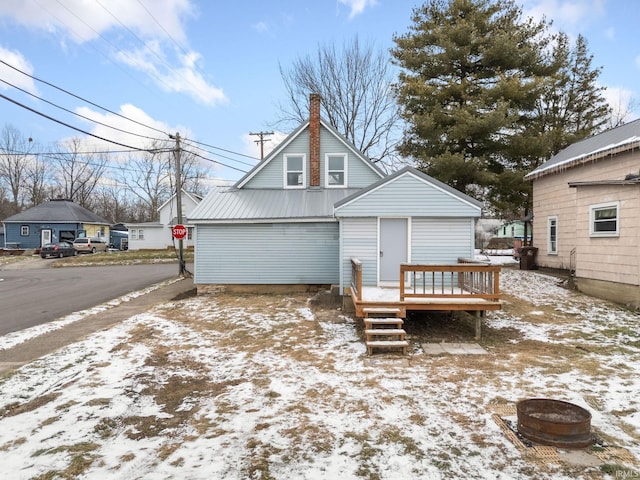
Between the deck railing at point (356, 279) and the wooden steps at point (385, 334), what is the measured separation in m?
0.67

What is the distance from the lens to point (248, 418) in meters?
4.31

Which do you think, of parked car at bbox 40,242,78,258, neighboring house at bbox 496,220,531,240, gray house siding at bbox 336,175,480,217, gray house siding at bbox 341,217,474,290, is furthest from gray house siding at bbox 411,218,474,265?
neighboring house at bbox 496,220,531,240

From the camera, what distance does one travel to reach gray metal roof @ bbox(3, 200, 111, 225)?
1385 inches

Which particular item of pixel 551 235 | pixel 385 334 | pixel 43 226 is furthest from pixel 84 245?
pixel 551 235

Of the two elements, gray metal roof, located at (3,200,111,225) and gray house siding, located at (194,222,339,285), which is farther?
gray metal roof, located at (3,200,111,225)

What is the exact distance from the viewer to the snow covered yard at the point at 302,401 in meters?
3.44

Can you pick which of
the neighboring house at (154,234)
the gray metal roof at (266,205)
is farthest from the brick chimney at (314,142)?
the neighboring house at (154,234)

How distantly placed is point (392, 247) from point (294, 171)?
611 cm

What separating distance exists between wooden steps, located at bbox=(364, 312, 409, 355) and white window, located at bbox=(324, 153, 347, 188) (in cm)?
794

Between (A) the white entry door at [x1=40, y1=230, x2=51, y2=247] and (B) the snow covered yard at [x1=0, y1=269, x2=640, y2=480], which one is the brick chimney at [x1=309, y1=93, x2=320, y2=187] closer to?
(B) the snow covered yard at [x1=0, y1=269, x2=640, y2=480]

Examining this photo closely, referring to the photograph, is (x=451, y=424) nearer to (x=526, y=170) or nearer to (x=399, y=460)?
(x=399, y=460)

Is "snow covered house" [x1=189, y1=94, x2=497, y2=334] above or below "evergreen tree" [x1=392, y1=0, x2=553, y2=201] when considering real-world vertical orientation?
below

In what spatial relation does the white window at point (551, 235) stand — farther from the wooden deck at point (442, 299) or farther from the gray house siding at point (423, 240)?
the wooden deck at point (442, 299)

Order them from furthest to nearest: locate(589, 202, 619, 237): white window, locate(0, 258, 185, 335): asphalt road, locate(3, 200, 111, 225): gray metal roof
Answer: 1. locate(3, 200, 111, 225): gray metal roof
2. locate(589, 202, 619, 237): white window
3. locate(0, 258, 185, 335): asphalt road
